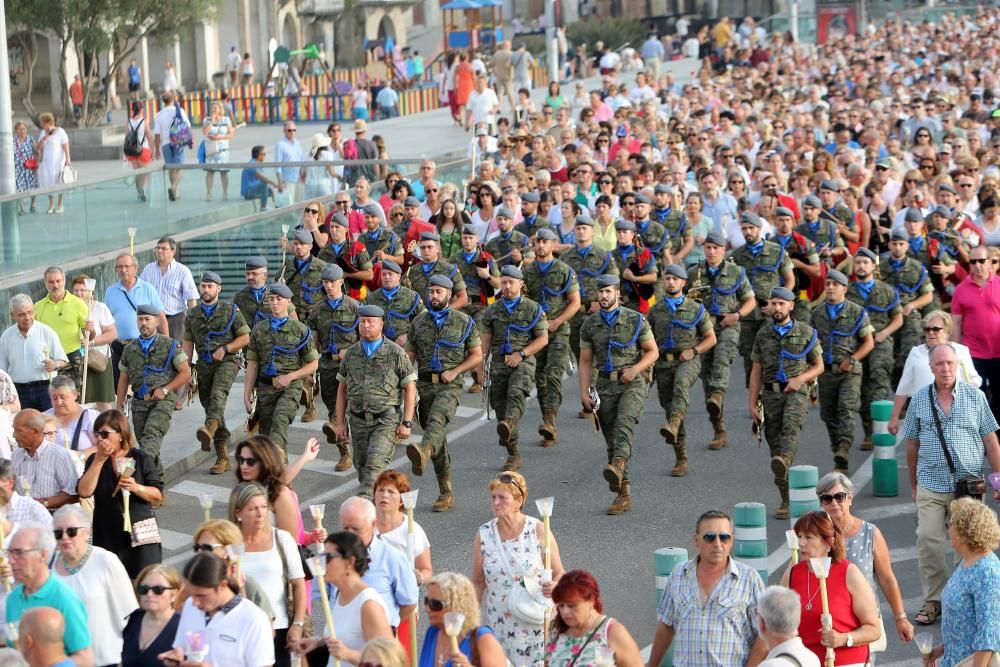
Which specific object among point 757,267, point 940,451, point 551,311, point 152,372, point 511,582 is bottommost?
point 511,582

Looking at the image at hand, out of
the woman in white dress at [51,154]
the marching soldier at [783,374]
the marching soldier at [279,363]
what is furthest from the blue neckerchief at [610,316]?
the woman in white dress at [51,154]

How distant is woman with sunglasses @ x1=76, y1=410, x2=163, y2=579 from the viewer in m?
11.5

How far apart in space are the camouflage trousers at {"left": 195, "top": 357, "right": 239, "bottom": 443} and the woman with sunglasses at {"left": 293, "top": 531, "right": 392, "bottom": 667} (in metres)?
7.37

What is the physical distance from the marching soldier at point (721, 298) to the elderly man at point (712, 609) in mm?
7964

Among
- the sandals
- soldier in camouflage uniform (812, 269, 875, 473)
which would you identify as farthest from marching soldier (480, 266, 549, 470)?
the sandals

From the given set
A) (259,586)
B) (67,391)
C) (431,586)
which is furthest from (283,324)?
(431,586)

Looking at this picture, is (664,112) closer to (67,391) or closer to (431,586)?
(67,391)

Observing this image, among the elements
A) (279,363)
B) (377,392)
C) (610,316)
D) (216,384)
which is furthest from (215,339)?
(610,316)

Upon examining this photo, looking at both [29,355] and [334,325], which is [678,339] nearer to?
[334,325]

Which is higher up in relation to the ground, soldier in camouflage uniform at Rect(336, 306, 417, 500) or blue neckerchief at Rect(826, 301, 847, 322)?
blue neckerchief at Rect(826, 301, 847, 322)

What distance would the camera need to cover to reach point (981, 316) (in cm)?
1522

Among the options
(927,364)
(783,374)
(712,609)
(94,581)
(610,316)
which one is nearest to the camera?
(712,609)

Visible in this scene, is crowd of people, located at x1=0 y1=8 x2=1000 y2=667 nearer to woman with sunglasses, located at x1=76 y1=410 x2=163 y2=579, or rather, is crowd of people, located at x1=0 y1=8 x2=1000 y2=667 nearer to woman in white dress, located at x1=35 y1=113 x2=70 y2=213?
woman with sunglasses, located at x1=76 y1=410 x2=163 y2=579

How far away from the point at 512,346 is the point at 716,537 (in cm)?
737
